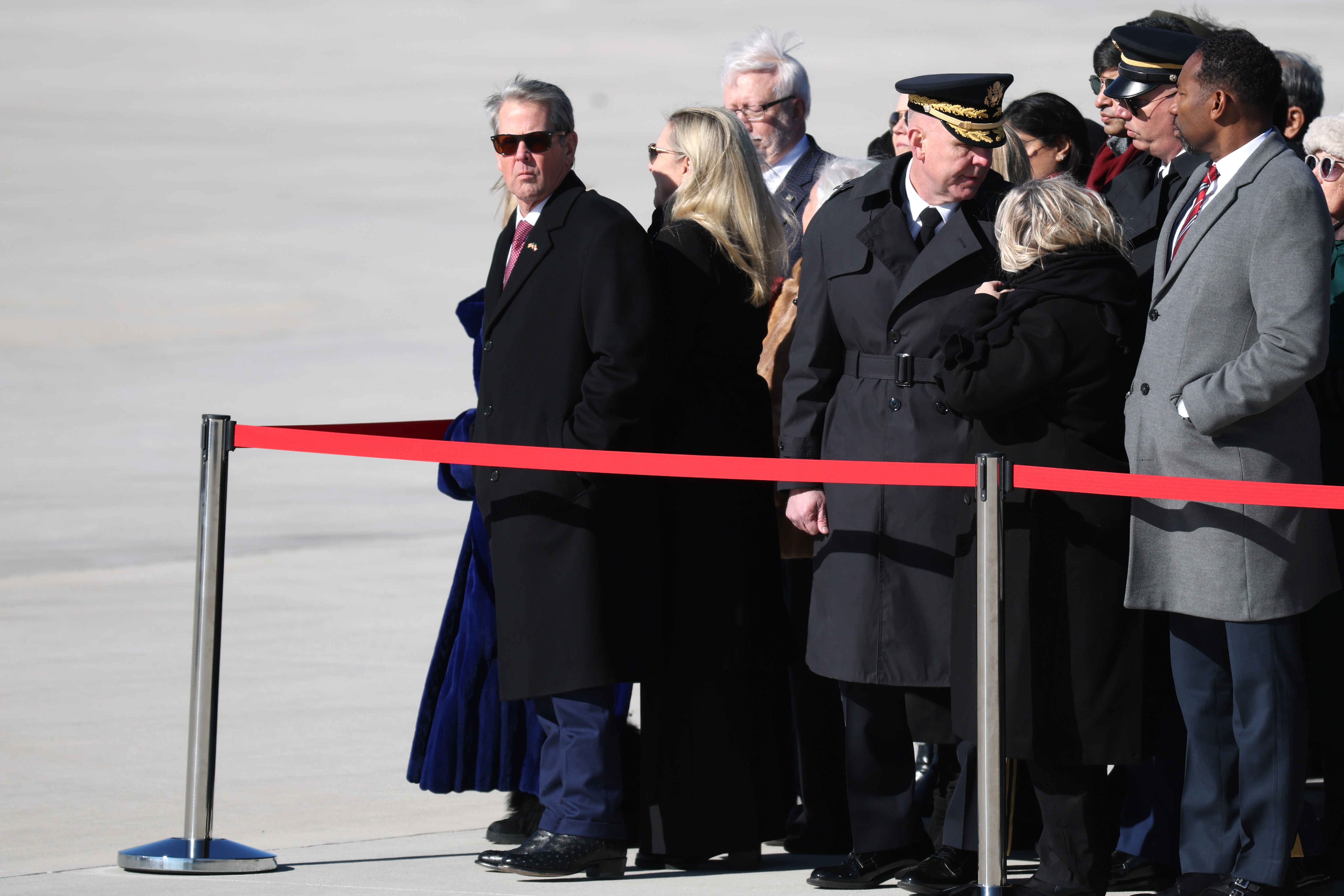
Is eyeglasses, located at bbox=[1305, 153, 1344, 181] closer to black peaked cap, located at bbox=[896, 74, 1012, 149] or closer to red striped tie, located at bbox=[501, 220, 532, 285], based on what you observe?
black peaked cap, located at bbox=[896, 74, 1012, 149]

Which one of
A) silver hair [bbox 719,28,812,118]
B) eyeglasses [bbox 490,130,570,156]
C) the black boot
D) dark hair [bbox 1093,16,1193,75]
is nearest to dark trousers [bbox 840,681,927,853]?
the black boot

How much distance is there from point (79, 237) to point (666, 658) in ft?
83.6

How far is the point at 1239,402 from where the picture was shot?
442cm

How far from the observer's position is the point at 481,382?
5.37m

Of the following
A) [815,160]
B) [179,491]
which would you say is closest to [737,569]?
[815,160]

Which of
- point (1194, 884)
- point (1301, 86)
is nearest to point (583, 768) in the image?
point (1194, 884)

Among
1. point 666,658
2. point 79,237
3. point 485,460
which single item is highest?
point 79,237

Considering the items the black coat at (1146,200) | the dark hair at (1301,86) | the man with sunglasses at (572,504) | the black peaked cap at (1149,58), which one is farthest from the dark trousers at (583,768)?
the dark hair at (1301,86)

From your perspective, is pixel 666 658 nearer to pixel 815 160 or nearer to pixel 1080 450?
pixel 1080 450

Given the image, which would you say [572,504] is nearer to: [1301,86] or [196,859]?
[196,859]

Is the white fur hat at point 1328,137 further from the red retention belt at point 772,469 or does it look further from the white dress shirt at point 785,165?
the white dress shirt at point 785,165

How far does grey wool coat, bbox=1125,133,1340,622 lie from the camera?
445cm

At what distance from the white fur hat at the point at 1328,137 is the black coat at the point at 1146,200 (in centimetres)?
26

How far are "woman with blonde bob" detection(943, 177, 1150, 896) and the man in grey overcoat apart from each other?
0.26 feet
